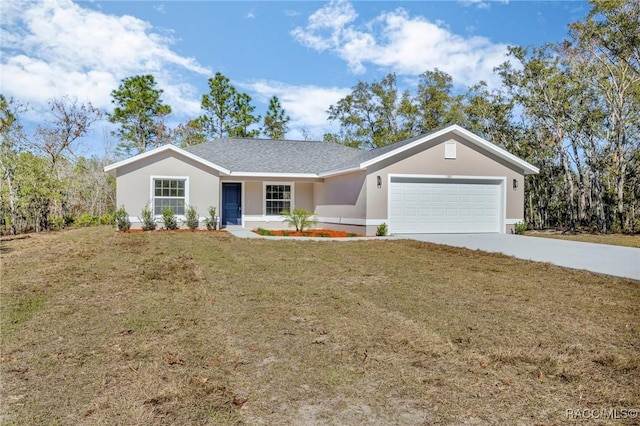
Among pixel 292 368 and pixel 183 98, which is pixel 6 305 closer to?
pixel 292 368

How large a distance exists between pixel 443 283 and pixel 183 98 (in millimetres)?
29802

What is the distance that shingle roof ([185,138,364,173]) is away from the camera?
18469mm

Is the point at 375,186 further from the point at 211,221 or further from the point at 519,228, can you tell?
the point at 211,221

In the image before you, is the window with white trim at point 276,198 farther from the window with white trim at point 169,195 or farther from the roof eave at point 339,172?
the window with white trim at point 169,195

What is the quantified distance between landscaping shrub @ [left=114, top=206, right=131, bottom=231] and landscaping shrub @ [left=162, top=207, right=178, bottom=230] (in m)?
1.32

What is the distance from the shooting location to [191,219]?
54.9 ft

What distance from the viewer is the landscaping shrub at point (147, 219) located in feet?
53.3

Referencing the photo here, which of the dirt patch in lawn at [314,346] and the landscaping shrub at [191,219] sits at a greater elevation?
the landscaping shrub at [191,219]

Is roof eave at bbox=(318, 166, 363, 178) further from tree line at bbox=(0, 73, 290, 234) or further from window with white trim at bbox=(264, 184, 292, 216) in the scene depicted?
tree line at bbox=(0, 73, 290, 234)

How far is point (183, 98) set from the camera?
31.9 m

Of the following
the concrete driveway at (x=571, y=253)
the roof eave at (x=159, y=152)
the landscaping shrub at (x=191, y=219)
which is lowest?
the concrete driveway at (x=571, y=253)

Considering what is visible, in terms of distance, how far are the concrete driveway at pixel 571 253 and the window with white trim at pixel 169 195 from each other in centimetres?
997

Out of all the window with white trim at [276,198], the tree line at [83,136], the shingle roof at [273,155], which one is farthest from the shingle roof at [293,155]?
the tree line at [83,136]

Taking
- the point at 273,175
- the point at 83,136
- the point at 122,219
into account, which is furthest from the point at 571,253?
the point at 83,136
